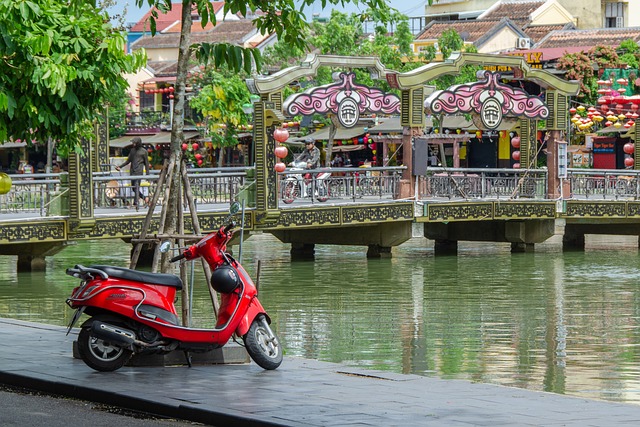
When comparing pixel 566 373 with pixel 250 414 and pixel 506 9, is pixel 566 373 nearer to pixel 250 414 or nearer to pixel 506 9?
pixel 250 414

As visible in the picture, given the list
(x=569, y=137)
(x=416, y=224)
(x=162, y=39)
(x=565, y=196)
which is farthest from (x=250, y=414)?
(x=162, y=39)

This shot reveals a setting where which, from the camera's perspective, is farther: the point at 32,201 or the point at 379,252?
the point at 379,252

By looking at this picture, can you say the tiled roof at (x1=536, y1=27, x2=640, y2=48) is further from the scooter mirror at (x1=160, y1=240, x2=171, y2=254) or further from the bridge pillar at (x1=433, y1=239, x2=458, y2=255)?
the scooter mirror at (x1=160, y1=240, x2=171, y2=254)

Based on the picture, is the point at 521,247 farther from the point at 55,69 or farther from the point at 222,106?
the point at 222,106

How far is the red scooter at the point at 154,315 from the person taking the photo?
10242 mm

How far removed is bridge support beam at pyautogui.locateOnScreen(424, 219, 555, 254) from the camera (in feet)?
103

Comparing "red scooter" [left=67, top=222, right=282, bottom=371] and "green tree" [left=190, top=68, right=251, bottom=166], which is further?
"green tree" [left=190, top=68, right=251, bottom=166]

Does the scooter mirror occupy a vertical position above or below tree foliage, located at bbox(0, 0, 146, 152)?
below

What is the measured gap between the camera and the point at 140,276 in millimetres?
10383

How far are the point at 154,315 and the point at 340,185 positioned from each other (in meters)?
17.6

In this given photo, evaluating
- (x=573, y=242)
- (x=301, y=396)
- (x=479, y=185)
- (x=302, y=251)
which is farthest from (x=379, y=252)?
(x=301, y=396)

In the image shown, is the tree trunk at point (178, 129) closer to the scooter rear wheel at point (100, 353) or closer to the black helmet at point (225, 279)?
the black helmet at point (225, 279)

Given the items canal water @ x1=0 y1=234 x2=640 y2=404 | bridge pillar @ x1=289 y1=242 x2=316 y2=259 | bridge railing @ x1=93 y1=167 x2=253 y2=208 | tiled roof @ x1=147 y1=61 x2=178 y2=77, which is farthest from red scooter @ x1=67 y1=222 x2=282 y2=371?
tiled roof @ x1=147 y1=61 x2=178 y2=77

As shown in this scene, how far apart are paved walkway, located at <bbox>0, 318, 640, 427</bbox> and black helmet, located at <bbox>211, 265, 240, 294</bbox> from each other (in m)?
0.67
